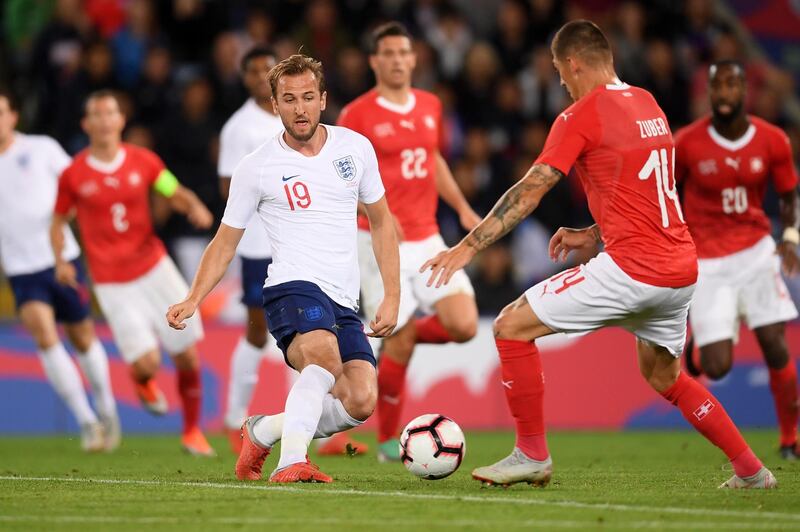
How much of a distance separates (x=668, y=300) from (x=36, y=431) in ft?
28.3

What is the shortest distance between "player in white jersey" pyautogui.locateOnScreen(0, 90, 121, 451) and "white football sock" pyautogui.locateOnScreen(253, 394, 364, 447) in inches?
172

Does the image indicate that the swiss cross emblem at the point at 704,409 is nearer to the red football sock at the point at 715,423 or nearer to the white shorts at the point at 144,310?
the red football sock at the point at 715,423

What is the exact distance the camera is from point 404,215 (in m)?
10.1

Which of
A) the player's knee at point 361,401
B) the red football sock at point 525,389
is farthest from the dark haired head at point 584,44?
the player's knee at point 361,401

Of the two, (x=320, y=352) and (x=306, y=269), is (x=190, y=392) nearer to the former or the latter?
(x=306, y=269)

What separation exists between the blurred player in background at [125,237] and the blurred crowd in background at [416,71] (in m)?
3.36

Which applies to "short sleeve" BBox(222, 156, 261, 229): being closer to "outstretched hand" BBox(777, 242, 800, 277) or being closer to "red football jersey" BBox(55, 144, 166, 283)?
"red football jersey" BBox(55, 144, 166, 283)

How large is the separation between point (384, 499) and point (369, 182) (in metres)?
1.86

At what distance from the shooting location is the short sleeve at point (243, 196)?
722 centimetres

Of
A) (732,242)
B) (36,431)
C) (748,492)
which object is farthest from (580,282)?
(36,431)

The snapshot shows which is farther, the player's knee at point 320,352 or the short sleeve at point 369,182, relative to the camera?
the short sleeve at point 369,182

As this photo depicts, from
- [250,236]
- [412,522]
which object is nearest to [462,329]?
[250,236]

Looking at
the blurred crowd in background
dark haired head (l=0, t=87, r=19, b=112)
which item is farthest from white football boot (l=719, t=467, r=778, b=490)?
dark haired head (l=0, t=87, r=19, b=112)

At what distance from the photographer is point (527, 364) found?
6.90 meters
